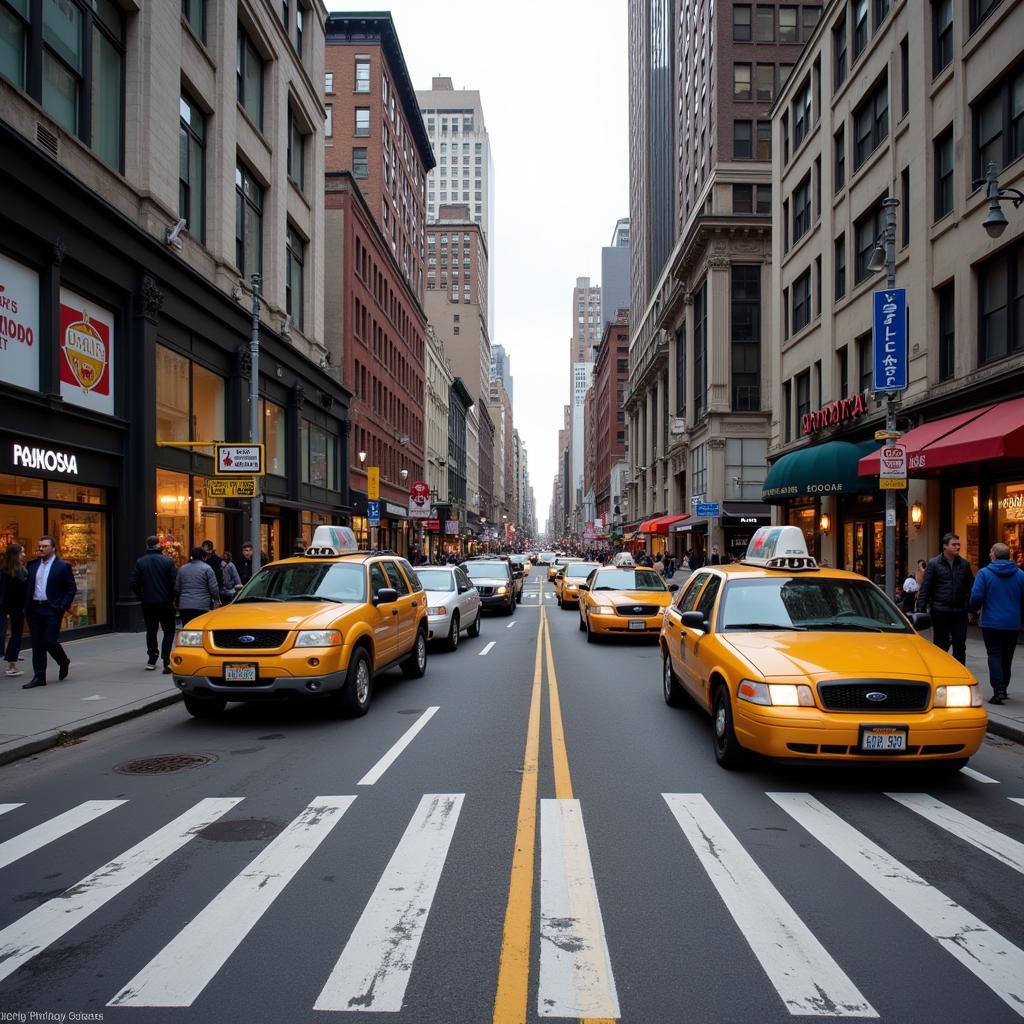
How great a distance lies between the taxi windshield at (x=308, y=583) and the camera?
10117 millimetres

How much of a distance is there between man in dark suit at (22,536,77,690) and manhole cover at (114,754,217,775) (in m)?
4.37

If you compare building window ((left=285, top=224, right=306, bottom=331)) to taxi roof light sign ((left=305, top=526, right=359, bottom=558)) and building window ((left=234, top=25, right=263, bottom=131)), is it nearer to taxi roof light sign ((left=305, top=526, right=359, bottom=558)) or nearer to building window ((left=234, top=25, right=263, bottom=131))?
building window ((left=234, top=25, right=263, bottom=131))

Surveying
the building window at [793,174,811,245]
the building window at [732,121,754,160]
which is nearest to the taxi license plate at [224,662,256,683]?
the building window at [793,174,811,245]

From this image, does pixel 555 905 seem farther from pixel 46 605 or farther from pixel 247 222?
pixel 247 222

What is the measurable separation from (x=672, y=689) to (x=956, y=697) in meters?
4.14

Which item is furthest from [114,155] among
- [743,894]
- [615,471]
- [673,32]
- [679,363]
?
[615,471]

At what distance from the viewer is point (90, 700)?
9.91m

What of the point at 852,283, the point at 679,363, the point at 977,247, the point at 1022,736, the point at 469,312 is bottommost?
the point at 1022,736

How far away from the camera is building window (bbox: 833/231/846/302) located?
27.0 metres

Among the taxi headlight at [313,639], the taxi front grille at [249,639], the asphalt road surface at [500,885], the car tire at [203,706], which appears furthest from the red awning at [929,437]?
the car tire at [203,706]

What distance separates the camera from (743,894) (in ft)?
14.4

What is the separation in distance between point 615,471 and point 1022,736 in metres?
102

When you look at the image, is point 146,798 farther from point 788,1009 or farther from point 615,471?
point 615,471

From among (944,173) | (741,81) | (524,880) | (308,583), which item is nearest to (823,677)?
(524,880)
